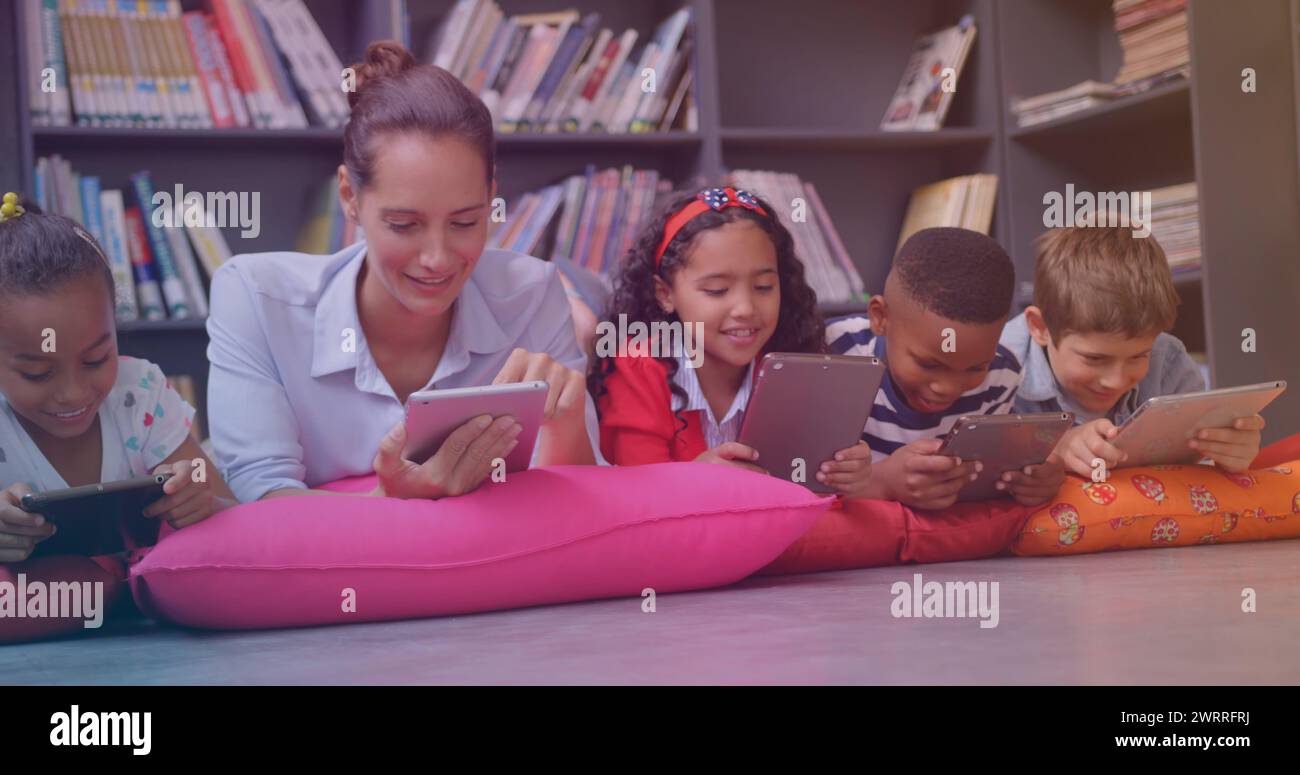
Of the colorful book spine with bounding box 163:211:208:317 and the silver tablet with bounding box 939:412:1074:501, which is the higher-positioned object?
the colorful book spine with bounding box 163:211:208:317

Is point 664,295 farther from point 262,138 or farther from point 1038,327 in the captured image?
point 262,138

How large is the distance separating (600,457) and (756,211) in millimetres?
524

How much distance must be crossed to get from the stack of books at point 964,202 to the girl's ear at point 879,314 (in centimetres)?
132

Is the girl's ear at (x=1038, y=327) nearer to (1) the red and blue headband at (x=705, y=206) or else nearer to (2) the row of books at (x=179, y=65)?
(1) the red and blue headband at (x=705, y=206)

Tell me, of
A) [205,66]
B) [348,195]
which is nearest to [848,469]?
[348,195]

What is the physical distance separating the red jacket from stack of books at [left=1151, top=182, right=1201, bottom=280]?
1.54m

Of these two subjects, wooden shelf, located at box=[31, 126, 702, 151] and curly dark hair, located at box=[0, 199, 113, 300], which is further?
wooden shelf, located at box=[31, 126, 702, 151]

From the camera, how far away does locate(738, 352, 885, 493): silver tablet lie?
180cm

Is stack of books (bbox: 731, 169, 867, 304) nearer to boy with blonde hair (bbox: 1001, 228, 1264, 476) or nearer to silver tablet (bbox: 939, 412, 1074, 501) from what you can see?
boy with blonde hair (bbox: 1001, 228, 1264, 476)

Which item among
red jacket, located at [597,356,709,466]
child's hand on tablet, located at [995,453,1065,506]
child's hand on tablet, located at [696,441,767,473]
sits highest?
red jacket, located at [597,356,709,466]

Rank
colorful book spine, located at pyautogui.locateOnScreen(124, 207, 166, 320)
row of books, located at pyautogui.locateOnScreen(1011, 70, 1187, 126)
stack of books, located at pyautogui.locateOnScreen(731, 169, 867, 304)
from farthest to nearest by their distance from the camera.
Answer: stack of books, located at pyautogui.locateOnScreen(731, 169, 867, 304)
row of books, located at pyautogui.locateOnScreen(1011, 70, 1187, 126)
colorful book spine, located at pyautogui.locateOnScreen(124, 207, 166, 320)

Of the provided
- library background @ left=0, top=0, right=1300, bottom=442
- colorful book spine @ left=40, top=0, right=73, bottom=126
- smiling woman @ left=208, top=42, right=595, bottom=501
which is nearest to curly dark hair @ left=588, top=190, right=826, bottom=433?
smiling woman @ left=208, top=42, right=595, bottom=501
